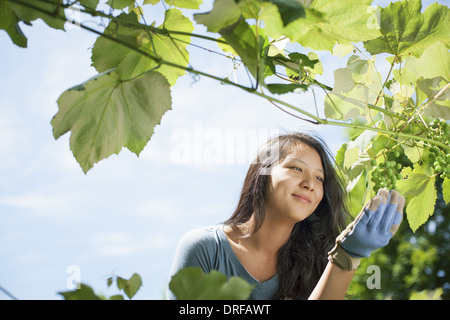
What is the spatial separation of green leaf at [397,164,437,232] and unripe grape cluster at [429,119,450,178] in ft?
0.20

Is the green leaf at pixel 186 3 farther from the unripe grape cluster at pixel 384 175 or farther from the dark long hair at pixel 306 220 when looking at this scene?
the dark long hair at pixel 306 220

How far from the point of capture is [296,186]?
120 cm

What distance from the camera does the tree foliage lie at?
51cm

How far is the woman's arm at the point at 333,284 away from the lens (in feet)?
2.75

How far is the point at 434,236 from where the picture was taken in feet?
29.6

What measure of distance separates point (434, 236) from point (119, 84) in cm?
949

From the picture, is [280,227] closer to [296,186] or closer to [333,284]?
[296,186]

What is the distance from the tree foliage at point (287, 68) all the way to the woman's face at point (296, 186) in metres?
0.17

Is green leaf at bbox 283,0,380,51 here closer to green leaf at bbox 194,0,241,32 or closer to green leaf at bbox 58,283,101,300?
green leaf at bbox 194,0,241,32

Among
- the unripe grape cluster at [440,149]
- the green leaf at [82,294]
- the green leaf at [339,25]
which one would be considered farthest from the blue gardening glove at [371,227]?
the green leaf at [82,294]

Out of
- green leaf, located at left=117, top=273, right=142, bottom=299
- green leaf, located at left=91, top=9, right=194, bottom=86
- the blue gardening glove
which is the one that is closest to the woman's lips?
the blue gardening glove

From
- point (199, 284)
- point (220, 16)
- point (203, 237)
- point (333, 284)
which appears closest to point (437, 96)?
point (333, 284)
